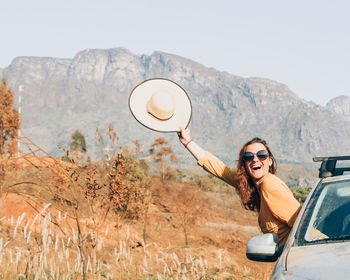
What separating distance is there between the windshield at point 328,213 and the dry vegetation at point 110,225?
2.80 metres

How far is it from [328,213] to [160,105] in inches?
94.3

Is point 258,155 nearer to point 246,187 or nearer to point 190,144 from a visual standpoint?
point 246,187

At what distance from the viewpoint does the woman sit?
371 cm

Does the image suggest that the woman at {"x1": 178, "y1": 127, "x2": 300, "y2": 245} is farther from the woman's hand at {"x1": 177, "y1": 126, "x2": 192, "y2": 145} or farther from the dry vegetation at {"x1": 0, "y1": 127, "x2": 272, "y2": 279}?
the dry vegetation at {"x1": 0, "y1": 127, "x2": 272, "y2": 279}

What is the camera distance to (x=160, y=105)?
216 inches

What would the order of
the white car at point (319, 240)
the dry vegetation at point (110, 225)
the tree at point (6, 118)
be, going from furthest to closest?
the tree at point (6, 118) → the dry vegetation at point (110, 225) → the white car at point (319, 240)

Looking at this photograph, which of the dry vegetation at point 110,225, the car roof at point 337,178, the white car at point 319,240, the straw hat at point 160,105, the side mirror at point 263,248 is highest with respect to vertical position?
the straw hat at point 160,105

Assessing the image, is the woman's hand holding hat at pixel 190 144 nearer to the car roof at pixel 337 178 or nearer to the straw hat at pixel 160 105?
the straw hat at pixel 160 105

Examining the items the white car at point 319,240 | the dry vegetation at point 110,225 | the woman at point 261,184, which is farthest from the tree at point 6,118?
the white car at point 319,240

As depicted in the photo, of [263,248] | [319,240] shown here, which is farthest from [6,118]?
[319,240]

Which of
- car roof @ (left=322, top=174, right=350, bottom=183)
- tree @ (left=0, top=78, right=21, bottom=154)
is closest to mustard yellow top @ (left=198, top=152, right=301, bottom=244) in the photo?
car roof @ (left=322, top=174, right=350, bottom=183)

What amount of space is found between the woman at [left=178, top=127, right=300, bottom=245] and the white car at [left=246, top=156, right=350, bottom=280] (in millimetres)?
184

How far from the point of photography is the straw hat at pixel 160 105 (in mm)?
5504

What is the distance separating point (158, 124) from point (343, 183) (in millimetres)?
2330
